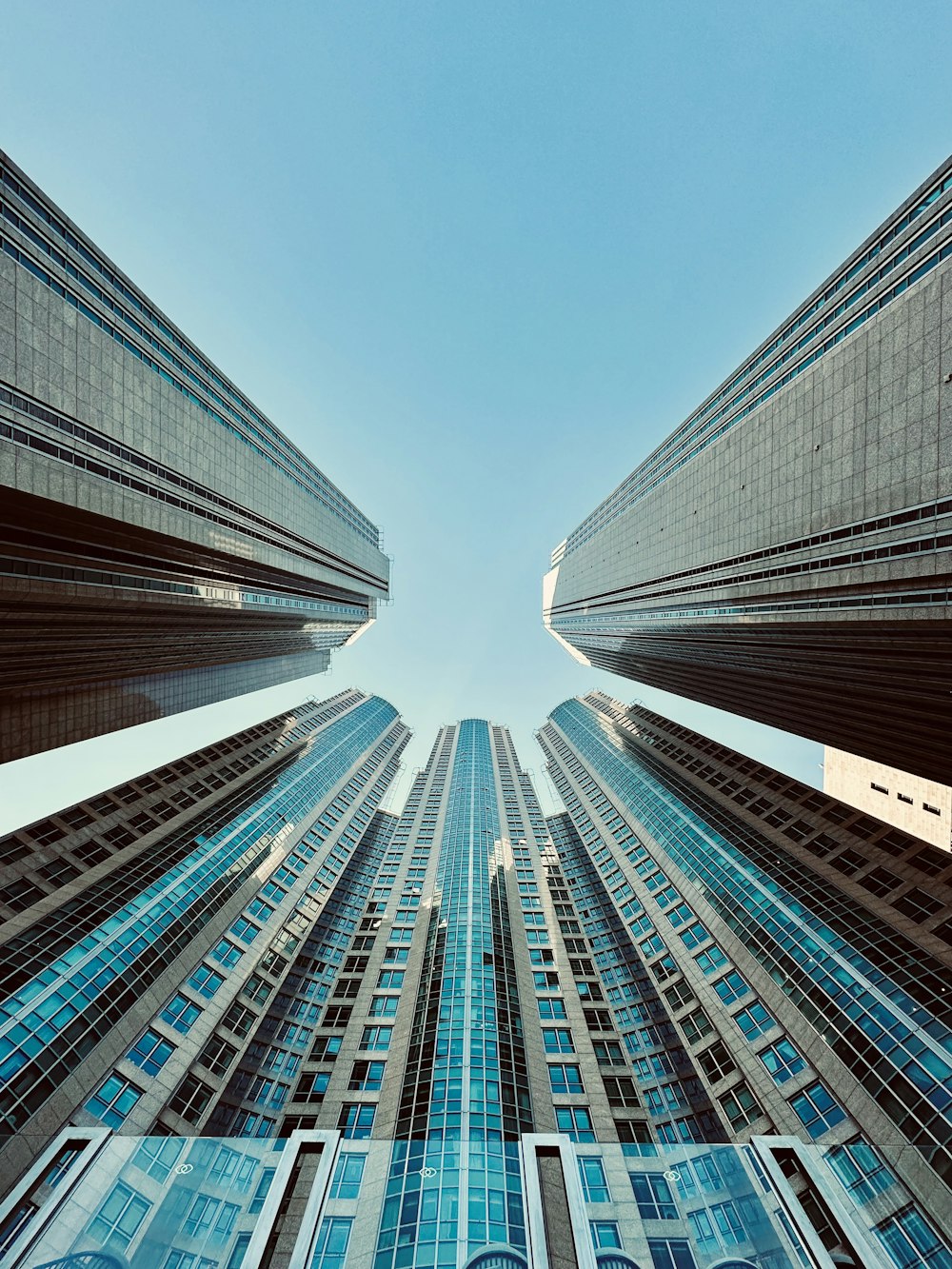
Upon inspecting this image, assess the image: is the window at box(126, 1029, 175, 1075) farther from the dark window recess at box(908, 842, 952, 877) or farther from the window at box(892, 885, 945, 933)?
the dark window recess at box(908, 842, 952, 877)

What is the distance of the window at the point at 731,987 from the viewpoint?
2079 inches

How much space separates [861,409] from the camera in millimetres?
32594

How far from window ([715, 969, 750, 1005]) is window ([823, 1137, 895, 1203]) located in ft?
84.8

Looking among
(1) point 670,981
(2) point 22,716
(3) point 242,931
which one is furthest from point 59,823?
(1) point 670,981

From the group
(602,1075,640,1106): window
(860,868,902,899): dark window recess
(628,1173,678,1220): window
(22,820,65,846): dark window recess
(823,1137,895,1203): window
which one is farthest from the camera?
(22,820,65,846): dark window recess

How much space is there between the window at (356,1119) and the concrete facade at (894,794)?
80641mm

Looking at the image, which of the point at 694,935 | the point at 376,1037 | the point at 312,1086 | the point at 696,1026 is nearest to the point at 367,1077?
the point at 376,1037

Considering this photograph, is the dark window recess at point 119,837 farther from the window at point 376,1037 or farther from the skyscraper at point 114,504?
the window at point 376,1037

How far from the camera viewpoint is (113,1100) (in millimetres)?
40156

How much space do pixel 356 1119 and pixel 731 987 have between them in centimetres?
3682

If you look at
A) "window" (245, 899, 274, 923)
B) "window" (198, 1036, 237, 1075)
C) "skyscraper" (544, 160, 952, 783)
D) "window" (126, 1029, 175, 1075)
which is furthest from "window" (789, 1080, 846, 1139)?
"window" (245, 899, 274, 923)

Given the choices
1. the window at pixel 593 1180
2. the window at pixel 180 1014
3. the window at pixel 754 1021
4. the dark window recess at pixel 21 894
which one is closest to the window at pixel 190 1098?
the window at pixel 180 1014

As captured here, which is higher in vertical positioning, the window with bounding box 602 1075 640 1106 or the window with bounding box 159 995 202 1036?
the window with bounding box 159 995 202 1036

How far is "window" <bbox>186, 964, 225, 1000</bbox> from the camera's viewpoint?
173 feet
